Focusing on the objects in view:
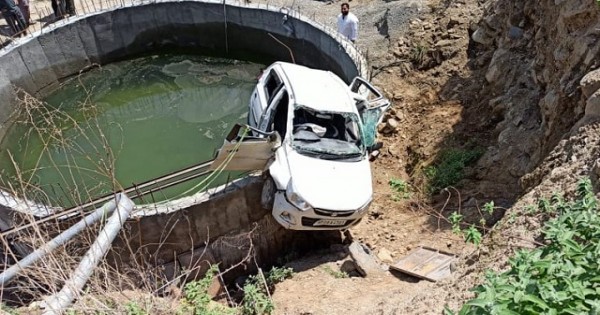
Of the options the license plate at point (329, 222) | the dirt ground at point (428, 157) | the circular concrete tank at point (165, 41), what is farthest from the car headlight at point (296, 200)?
the circular concrete tank at point (165, 41)

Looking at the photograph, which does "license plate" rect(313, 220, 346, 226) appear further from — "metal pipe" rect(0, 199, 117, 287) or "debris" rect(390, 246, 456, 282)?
"metal pipe" rect(0, 199, 117, 287)

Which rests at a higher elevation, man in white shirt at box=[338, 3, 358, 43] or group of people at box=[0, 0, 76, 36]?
group of people at box=[0, 0, 76, 36]

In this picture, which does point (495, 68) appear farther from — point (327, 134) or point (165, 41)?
point (165, 41)

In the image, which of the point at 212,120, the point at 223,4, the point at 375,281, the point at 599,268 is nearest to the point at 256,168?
the point at 375,281

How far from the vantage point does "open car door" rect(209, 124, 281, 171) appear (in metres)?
8.87

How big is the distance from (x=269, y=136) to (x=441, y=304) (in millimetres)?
4711

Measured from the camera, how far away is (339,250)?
956 cm

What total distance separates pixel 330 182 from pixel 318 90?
210 centimetres

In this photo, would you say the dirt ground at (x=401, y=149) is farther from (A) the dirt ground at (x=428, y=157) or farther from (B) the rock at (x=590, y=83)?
(B) the rock at (x=590, y=83)

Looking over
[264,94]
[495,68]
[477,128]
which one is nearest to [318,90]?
[264,94]

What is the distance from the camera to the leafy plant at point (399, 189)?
10180mm

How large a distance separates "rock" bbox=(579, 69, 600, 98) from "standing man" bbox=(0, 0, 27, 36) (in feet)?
42.5

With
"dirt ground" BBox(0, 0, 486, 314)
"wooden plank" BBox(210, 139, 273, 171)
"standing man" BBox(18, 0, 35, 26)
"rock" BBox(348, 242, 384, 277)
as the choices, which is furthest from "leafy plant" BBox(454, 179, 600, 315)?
"standing man" BBox(18, 0, 35, 26)

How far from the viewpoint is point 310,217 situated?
338 inches
